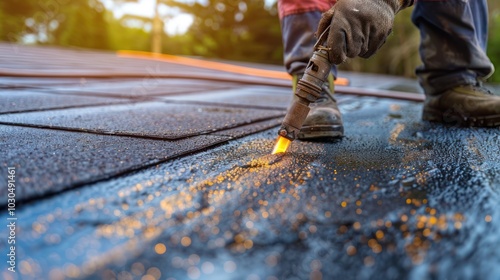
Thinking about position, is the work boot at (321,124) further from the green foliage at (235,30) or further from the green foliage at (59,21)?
the green foliage at (59,21)

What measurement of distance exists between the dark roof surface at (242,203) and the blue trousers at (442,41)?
40cm

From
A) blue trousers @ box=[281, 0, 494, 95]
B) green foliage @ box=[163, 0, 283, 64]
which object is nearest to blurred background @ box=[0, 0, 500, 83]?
green foliage @ box=[163, 0, 283, 64]

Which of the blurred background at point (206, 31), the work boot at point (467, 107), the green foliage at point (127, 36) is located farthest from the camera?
the green foliage at point (127, 36)

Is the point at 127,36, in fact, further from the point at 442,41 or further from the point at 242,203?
the point at 242,203

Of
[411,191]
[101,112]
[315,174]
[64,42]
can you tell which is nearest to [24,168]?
[315,174]

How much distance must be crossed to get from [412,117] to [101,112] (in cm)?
147

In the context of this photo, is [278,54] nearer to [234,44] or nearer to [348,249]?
[234,44]

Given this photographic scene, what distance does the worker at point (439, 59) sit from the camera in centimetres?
159

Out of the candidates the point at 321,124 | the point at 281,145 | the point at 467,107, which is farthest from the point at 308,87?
the point at 467,107

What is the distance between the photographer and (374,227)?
0.71m

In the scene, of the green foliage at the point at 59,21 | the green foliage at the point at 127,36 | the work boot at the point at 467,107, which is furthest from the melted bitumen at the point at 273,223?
the green foliage at the point at 127,36

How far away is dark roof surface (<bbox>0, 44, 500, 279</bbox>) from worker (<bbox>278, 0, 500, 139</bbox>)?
16cm

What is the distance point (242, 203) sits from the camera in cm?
80

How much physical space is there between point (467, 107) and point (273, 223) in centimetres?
138
